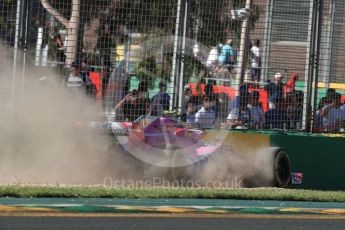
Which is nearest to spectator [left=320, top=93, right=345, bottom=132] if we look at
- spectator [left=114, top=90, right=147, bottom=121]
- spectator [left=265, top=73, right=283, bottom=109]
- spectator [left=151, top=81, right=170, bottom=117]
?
spectator [left=265, top=73, right=283, bottom=109]

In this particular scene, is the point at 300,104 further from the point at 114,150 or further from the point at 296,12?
the point at 114,150

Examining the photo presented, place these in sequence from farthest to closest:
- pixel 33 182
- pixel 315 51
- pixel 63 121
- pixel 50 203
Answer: pixel 315 51 → pixel 63 121 → pixel 33 182 → pixel 50 203

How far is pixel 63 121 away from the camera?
40.5ft

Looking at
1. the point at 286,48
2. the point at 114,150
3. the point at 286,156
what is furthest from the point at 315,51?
the point at 114,150

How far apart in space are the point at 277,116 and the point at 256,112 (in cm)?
39

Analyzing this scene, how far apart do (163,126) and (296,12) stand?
9.32ft

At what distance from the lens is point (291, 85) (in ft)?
42.7

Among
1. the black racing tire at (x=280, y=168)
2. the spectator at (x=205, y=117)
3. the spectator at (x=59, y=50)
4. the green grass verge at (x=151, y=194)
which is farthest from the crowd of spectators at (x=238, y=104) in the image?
the green grass verge at (x=151, y=194)

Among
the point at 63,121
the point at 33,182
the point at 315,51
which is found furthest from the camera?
Answer: the point at 315,51

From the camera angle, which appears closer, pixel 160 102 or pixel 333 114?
pixel 160 102

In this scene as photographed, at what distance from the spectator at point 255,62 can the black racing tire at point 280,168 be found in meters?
1.14

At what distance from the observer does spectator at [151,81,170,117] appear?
12.3 metres

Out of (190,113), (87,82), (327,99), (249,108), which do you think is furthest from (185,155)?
(327,99)

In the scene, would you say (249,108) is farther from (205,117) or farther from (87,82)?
(87,82)
